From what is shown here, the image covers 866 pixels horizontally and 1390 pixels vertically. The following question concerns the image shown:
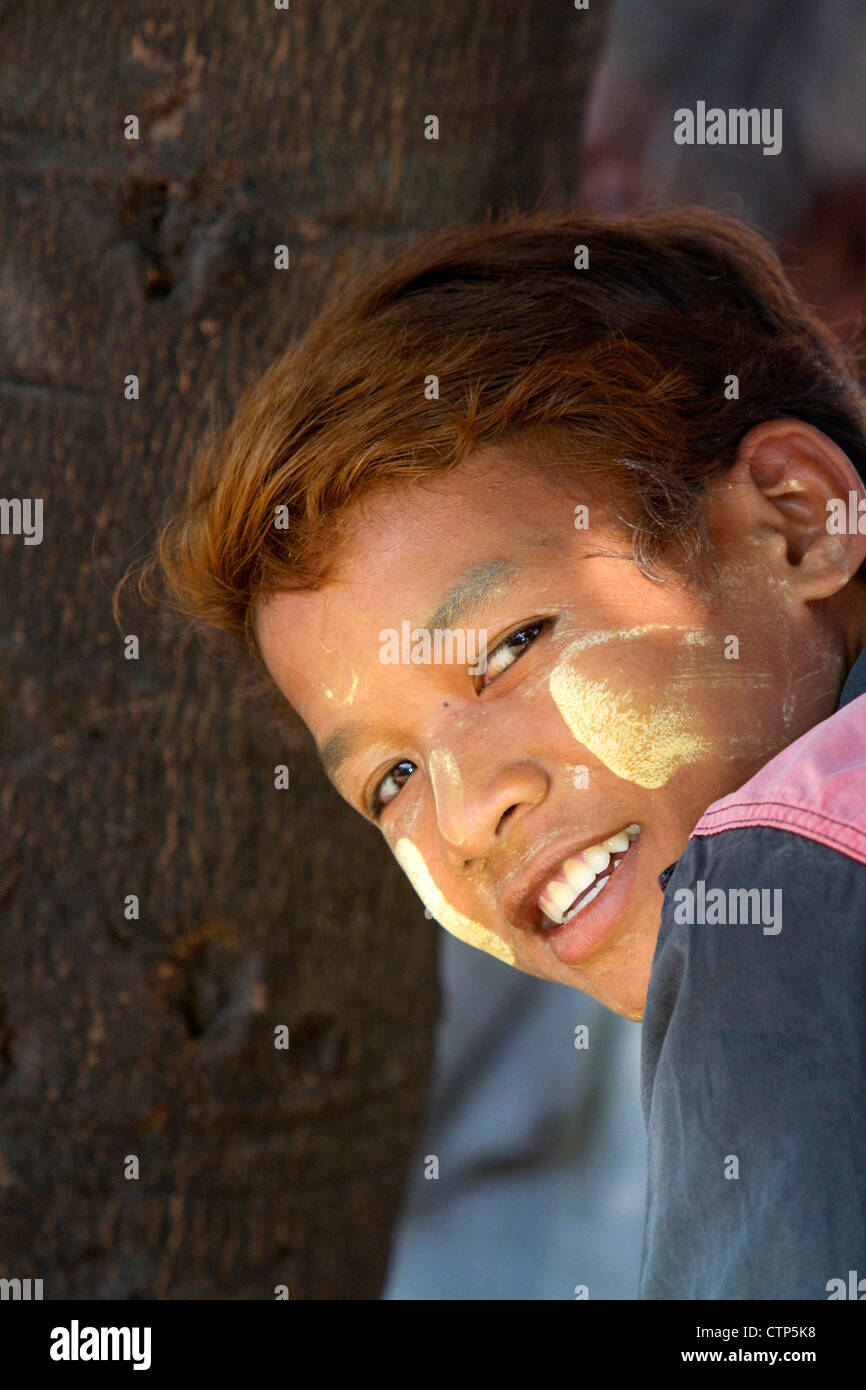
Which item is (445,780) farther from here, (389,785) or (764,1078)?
(764,1078)

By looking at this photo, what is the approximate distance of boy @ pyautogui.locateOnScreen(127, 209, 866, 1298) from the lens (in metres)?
1.05

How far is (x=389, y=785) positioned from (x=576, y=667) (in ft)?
0.91

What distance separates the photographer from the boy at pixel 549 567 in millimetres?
1055

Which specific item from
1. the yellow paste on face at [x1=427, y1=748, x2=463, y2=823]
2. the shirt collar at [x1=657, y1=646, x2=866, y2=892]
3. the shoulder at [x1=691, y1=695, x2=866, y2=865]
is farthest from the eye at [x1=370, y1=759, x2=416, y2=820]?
the shoulder at [x1=691, y1=695, x2=866, y2=865]

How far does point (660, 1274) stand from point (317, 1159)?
2.36 ft

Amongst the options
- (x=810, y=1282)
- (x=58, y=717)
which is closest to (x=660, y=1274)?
(x=810, y=1282)

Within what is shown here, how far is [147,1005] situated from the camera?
133 centimetres

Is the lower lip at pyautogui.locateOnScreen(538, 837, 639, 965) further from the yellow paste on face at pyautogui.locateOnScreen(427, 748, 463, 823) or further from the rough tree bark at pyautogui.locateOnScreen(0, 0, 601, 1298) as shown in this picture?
the rough tree bark at pyautogui.locateOnScreen(0, 0, 601, 1298)

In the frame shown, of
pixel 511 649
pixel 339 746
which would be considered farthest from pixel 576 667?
pixel 339 746

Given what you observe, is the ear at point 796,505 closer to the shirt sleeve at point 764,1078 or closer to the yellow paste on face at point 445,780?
the yellow paste on face at point 445,780

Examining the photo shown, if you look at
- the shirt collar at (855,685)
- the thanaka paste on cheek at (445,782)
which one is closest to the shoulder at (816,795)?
the shirt collar at (855,685)

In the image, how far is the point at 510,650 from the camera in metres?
1.09

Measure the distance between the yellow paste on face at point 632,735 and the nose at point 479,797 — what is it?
5cm

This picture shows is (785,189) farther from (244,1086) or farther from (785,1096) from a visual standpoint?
(785,1096)
